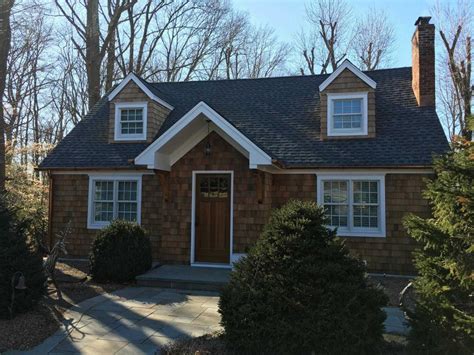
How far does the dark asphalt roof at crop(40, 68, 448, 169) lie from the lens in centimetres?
1167

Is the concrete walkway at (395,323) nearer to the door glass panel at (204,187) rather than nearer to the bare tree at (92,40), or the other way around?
A: the door glass panel at (204,187)

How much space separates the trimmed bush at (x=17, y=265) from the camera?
6.71m

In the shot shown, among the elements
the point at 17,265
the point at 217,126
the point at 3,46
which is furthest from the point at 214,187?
the point at 3,46

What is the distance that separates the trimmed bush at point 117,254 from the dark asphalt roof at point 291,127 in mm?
2748

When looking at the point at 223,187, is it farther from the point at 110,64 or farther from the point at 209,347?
the point at 110,64

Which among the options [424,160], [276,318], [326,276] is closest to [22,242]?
[276,318]

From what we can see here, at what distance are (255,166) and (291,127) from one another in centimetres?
323

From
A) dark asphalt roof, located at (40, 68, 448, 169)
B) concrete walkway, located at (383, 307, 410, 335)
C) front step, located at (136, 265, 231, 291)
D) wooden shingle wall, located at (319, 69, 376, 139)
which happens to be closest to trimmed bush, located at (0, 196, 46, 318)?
front step, located at (136, 265, 231, 291)

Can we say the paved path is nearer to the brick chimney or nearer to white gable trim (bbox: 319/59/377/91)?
white gable trim (bbox: 319/59/377/91)

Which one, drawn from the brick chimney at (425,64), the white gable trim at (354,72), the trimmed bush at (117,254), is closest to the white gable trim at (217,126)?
the trimmed bush at (117,254)

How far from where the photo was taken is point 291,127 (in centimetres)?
1327

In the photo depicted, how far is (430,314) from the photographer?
477cm

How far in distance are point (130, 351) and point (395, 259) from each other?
7817 mm

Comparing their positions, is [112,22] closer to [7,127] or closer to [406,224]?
[7,127]
